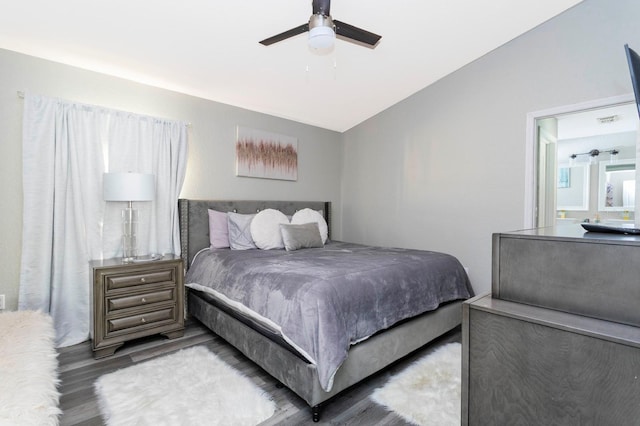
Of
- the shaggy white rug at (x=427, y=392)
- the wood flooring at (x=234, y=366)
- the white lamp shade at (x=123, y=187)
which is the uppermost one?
the white lamp shade at (x=123, y=187)

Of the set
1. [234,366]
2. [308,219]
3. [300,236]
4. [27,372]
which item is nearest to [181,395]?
[234,366]

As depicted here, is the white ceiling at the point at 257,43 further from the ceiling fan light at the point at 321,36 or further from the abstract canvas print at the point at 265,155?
the ceiling fan light at the point at 321,36

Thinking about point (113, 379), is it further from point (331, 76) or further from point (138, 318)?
point (331, 76)

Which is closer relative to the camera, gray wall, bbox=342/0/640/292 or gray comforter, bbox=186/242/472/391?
A: gray comforter, bbox=186/242/472/391

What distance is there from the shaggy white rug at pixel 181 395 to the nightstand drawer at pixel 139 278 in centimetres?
65

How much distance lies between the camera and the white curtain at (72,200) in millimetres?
2613

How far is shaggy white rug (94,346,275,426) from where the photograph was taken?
1.79 m

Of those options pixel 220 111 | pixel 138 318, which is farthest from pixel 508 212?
pixel 138 318

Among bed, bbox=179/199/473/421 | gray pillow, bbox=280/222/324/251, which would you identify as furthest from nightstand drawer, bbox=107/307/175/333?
gray pillow, bbox=280/222/324/251

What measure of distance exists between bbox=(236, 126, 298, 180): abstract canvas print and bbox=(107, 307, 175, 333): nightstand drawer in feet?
5.89

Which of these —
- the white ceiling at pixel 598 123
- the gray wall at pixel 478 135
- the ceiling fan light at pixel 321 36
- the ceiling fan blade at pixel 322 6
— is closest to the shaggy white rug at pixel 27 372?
the ceiling fan light at pixel 321 36

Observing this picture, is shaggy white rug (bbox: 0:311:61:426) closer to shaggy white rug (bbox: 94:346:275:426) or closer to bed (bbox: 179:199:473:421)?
shaggy white rug (bbox: 94:346:275:426)

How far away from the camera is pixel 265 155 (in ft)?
13.7

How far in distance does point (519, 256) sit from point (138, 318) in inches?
112
